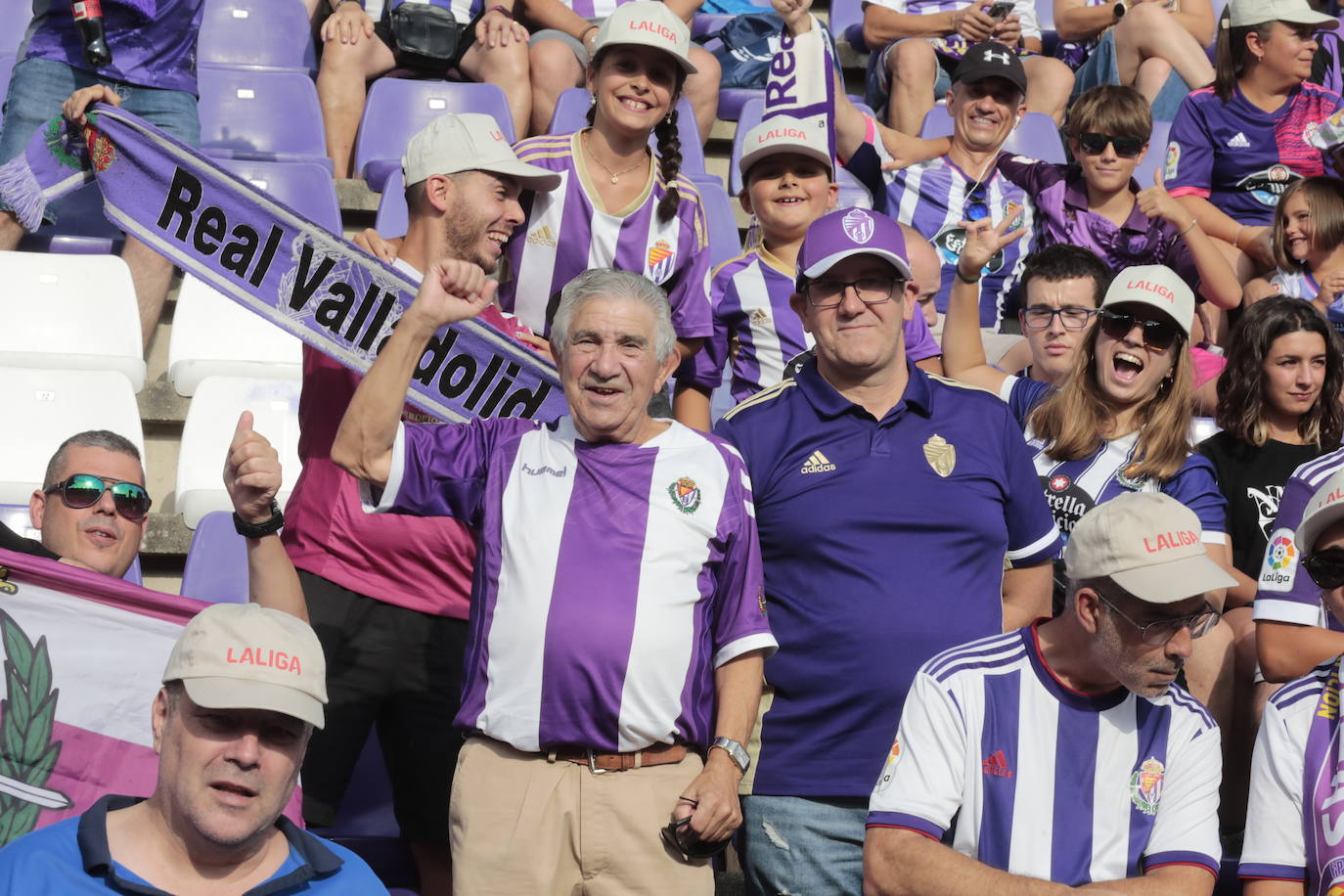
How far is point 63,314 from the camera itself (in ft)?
18.2

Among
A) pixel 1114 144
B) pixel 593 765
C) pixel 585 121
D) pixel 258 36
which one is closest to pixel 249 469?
pixel 593 765

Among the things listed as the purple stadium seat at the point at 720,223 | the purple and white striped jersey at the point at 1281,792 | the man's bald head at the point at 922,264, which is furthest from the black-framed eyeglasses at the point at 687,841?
the purple stadium seat at the point at 720,223

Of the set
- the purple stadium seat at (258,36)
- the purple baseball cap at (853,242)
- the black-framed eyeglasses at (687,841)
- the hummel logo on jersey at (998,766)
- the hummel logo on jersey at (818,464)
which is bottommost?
the black-framed eyeglasses at (687,841)

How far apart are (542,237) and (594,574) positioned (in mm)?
1452

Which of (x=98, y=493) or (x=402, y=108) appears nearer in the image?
(x=98, y=493)

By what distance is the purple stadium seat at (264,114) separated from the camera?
6840mm

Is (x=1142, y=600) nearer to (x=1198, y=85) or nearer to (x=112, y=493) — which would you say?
(x=112, y=493)

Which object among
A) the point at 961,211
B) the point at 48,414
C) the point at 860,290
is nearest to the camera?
the point at 860,290

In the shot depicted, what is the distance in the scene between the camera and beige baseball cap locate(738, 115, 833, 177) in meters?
4.77

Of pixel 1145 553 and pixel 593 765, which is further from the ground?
pixel 1145 553

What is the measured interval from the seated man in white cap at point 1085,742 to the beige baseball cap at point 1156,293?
1.35 meters

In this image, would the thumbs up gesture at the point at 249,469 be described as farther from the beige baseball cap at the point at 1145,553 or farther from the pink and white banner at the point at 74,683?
the beige baseball cap at the point at 1145,553

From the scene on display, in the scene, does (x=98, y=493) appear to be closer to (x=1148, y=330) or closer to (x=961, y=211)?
(x=1148, y=330)

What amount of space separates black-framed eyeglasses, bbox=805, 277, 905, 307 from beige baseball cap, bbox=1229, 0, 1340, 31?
3805mm
